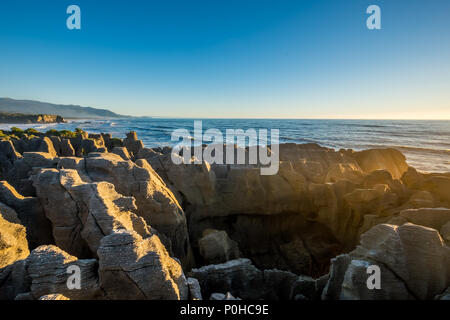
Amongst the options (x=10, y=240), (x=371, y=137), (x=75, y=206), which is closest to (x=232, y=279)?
(x=75, y=206)

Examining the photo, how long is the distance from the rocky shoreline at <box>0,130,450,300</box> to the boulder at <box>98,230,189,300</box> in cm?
1

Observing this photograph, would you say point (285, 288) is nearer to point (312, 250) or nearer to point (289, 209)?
point (312, 250)

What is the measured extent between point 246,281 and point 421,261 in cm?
347

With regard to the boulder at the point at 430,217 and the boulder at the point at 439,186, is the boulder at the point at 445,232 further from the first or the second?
the boulder at the point at 439,186

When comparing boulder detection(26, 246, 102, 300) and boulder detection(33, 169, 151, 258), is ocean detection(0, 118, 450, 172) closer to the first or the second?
boulder detection(33, 169, 151, 258)

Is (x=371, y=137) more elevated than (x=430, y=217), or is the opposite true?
(x=371, y=137)

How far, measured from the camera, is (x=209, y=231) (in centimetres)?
737

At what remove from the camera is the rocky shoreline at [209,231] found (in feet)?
9.73

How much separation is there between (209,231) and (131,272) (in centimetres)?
471

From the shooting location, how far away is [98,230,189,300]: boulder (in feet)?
9.32

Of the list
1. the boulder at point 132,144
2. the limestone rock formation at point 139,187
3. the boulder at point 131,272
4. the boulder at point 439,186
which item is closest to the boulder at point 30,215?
the limestone rock formation at point 139,187

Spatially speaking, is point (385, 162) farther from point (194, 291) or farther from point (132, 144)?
point (132, 144)

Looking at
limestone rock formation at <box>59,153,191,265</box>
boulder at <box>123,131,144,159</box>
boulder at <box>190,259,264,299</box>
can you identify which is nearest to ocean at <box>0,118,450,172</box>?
boulder at <box>123,131,144,159</box>

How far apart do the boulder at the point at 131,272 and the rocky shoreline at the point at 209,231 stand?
1 cm
